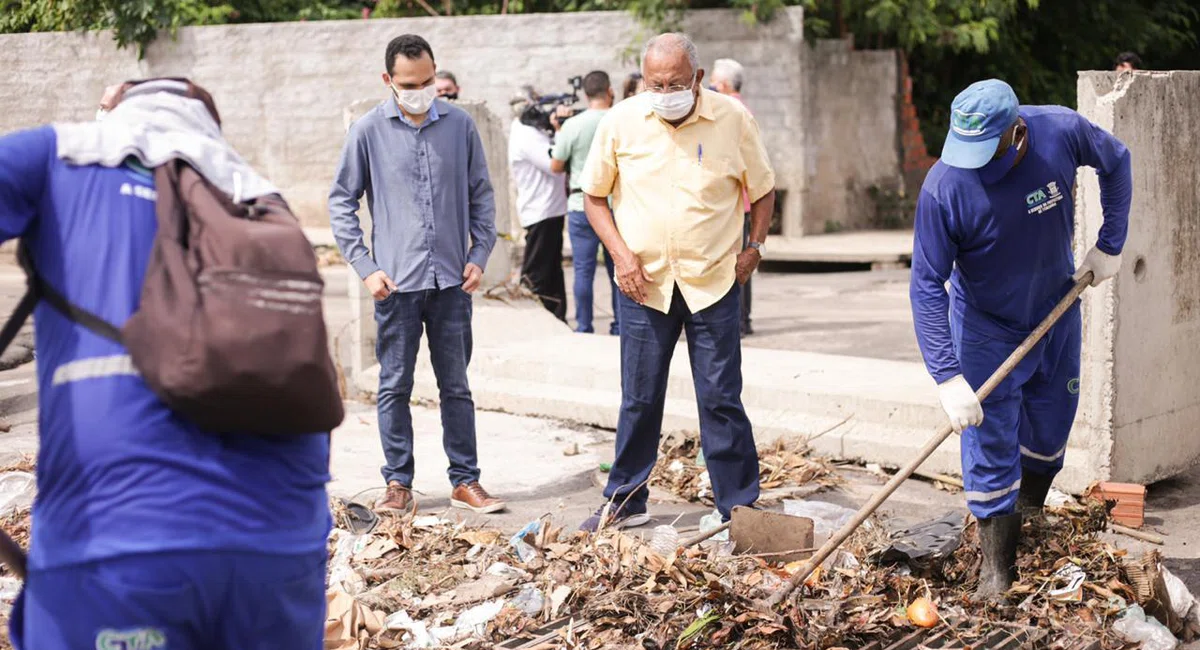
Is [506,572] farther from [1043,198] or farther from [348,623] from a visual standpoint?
[1043,198]

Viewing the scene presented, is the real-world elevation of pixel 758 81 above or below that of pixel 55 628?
above

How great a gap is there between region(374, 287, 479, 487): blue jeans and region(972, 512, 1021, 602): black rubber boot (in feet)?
7.85

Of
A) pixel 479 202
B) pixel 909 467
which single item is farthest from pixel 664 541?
pixel 479 202

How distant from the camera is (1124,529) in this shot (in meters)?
5.98

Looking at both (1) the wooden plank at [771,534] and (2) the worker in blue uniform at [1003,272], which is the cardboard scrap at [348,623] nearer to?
(1) the wooden plank at [771,534]

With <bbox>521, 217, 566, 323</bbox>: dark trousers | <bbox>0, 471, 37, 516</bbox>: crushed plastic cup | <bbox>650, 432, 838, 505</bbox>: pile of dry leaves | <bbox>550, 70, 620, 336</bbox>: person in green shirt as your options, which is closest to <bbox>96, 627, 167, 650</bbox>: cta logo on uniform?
<bbox>0, 471, 37, 516</bbox>: crushed plastic cup

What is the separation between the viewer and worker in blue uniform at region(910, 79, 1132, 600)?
4.84m

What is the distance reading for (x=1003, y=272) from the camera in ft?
16.4

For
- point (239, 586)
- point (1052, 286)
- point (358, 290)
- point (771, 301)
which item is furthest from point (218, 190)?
point (771, 301)

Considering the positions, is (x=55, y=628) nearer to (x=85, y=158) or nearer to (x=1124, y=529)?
(x=85, y=158)

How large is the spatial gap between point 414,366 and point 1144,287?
10.7ft

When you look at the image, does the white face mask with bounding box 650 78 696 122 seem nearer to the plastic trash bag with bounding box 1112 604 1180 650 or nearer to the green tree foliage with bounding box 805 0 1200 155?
the plastic trash bag with bounding box 1112 604 1180 650

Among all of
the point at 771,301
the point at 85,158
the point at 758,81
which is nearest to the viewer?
the point at 85,158

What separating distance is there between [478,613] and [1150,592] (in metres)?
2.28
